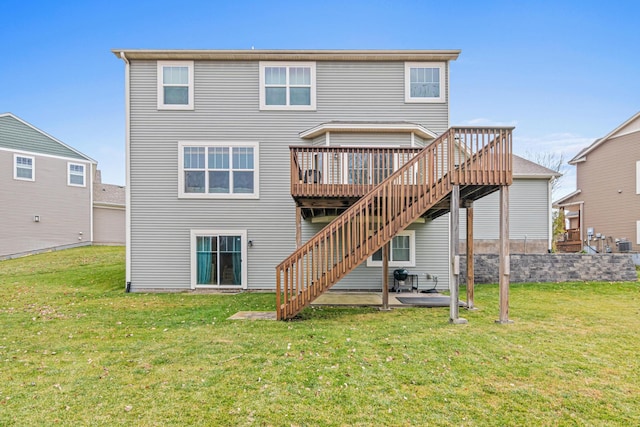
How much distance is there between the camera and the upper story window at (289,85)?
11.4 m

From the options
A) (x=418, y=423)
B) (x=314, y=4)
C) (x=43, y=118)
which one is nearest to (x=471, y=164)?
(x=418, y=423)

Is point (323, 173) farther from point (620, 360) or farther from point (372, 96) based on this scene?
point (620, 360)

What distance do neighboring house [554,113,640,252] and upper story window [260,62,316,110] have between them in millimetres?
16506

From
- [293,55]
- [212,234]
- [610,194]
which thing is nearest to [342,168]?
[293,55]

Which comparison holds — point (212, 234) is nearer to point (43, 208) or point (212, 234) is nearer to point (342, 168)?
point (342, 168)

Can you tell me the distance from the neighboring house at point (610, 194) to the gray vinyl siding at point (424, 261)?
11420 millimetres

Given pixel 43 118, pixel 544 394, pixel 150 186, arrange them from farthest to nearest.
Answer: pixel 43 118
pixel 150 186
pixel 544 394

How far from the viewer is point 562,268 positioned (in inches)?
481

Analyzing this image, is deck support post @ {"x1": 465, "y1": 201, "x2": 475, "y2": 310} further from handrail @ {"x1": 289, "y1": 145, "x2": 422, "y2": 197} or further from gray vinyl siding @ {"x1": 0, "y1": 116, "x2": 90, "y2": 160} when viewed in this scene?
gray vinyl siding @ {"x1": 0, "y1": 116, "x2": 90, "y2": 160}

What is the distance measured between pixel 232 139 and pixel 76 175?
14.0 m

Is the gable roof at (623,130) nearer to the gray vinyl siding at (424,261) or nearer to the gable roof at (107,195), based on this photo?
the gray vinyl siding at (424,261)

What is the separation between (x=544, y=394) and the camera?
3.71 meters

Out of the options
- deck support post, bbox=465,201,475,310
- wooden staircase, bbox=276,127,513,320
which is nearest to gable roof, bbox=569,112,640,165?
deck support post, bbox=465,201,475,310

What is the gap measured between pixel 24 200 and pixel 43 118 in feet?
43.1
